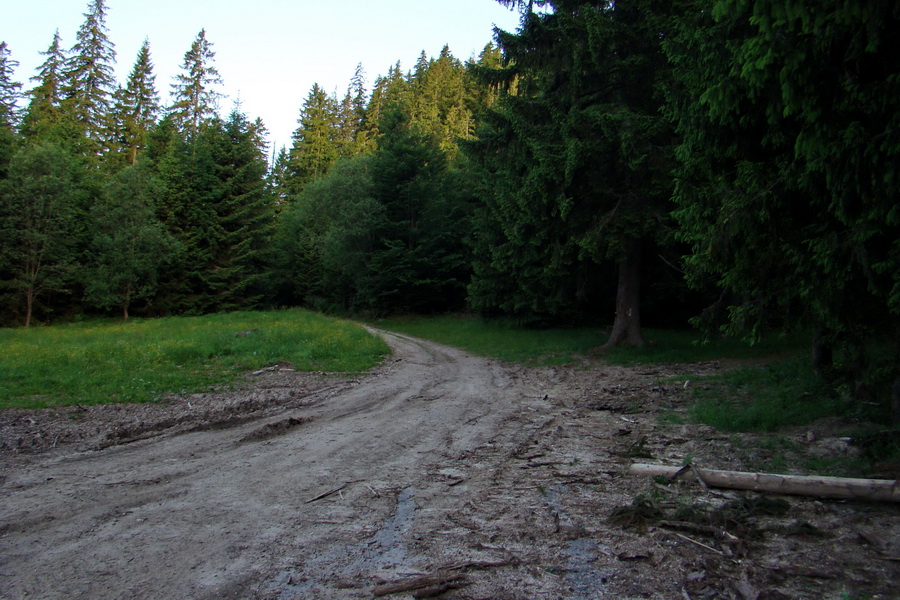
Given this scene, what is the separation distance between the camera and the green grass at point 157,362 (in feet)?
31.7

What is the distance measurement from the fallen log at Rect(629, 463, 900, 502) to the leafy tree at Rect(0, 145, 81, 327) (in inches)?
1425

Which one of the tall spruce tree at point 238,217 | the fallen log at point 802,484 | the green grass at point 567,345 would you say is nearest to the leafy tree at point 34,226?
the tall spruce tree at point 238,217

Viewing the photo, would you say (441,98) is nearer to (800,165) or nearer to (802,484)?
(800,165)

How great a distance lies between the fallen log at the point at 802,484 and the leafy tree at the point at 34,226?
1425 inches

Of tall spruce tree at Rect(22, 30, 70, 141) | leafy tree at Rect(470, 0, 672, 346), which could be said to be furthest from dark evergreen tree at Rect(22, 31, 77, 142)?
leafy tree at Rect(470, 0, 672, 346)

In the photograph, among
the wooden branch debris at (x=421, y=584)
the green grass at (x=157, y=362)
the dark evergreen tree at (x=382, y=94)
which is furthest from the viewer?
the dark evergreen tree at (x=382, y=94)

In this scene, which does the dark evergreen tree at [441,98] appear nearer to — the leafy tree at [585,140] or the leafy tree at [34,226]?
the leafy tree at [34,226]

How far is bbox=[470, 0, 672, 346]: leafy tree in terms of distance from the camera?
47.8ft

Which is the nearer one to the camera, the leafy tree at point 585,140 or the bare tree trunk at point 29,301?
the leafy tree at point 585,140

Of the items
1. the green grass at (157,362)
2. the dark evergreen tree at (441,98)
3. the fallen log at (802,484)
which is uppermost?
the dark evergreen tree at (441,98)

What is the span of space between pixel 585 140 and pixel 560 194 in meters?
1.65

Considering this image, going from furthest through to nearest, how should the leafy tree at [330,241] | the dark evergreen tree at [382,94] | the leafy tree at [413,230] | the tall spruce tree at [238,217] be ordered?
the dark evergreen tree at [382,94]
the tall spruce tree at [238,217]
the leafy tree at [330,241]
the leafy tree at [413,230]

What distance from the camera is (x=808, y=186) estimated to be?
18.3 ft

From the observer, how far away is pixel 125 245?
107 feet
